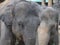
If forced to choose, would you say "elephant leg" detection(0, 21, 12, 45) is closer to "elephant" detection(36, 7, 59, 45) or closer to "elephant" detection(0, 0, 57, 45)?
"elephant" detection(0, 0, 57, 45)

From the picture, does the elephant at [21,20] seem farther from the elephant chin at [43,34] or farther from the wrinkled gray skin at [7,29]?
the elephant chin at [43,34]

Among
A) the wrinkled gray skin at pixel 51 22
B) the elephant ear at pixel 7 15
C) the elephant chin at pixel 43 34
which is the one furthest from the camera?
the wrinkled gray skin at pixel 51 22

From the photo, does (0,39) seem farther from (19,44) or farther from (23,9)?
(23,9)

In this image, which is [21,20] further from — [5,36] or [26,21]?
[5,36]

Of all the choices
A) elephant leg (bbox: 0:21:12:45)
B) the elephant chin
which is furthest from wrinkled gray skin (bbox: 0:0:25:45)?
the elephant chin

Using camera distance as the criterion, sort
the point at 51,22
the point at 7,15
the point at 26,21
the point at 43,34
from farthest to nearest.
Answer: the point at 51,22
the point at 43,34
the point at 7,15
the point at 26,21

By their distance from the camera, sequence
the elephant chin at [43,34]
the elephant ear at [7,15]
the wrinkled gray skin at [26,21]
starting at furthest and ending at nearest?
1. the elephant chin at [43,34]
2. the elephant ear at [7,15]
3. the wrinkled gray skin at [26,21]

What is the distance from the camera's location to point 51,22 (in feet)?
9.34

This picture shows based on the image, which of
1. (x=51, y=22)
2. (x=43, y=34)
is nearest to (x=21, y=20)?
(x=43, y=34)

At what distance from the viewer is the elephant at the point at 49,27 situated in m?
2.73

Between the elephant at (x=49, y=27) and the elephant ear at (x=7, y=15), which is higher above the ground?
the elephant ear at (x=7, y=15)

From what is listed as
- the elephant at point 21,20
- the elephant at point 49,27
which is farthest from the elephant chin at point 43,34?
the elephant at point 21,20

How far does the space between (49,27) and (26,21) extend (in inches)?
19.7

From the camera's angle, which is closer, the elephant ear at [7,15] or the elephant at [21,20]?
the elephant at [21,20]
